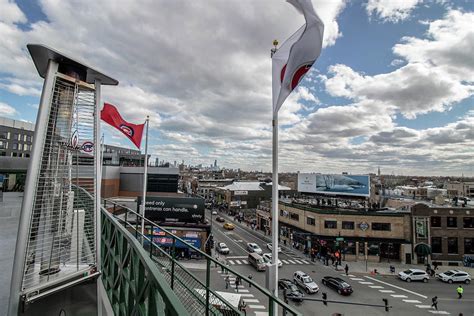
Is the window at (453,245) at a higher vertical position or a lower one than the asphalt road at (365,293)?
higher

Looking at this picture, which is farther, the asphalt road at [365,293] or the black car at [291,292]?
the black car at [291,292]

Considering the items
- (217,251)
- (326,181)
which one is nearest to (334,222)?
(326,181)

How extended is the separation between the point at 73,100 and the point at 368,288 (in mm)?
28474

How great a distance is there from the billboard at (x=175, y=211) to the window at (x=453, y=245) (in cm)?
3235

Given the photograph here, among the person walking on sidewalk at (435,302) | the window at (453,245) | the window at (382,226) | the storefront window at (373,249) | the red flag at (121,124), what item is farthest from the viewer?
the window at (382,226)

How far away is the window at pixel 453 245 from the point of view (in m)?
34.6

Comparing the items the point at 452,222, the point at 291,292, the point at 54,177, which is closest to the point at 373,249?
the point at 452,222

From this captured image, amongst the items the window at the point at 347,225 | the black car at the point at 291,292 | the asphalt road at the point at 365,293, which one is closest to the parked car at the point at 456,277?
the asphalt road at the point at 365,293

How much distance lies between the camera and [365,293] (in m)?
23.2

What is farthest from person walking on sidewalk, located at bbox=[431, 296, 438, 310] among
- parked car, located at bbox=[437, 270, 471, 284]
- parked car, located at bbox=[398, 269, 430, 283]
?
parked car, located at bbox=[437, 270, 471, 284]

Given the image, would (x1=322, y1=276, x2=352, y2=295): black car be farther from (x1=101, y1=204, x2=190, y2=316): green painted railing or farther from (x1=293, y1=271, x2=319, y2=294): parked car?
(x1=101, y1=204, x2=190, y2=316): green painted railing

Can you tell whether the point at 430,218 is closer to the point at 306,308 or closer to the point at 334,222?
the point at 334,222

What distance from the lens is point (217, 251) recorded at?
35.0 metres

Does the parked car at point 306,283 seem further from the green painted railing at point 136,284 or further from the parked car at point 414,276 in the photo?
the green painted railing at point 136,284
